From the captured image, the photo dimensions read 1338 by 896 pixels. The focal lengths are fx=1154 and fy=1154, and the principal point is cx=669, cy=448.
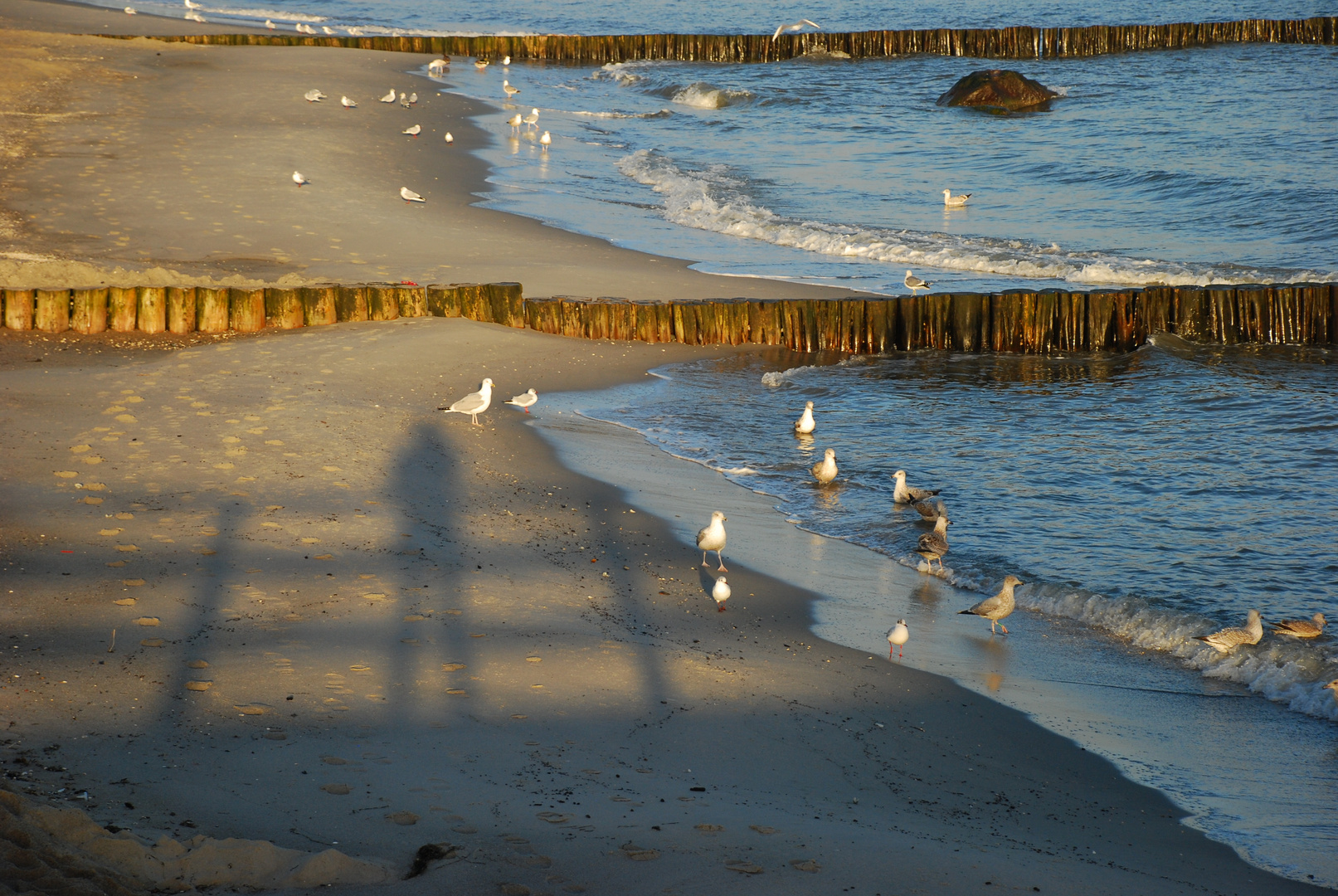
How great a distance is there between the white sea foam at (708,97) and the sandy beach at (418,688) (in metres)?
26.4

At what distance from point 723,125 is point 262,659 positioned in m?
28.6

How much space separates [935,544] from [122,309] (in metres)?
8.16

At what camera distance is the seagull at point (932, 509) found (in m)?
8.76

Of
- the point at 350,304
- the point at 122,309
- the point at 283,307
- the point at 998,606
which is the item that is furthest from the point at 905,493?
the point at 122,309

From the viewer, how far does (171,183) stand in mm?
Result: 17203

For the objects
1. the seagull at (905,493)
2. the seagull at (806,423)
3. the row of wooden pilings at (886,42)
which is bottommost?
→ the seagull at (905,493)

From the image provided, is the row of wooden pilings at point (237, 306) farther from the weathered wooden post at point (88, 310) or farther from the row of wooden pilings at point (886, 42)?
the row of wooden pilings at point (886, 42)

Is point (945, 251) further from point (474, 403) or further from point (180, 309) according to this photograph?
point (180, 309)

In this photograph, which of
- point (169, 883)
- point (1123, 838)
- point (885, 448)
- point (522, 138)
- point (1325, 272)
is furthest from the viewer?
point (522, 138)

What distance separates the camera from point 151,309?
11.4 metres

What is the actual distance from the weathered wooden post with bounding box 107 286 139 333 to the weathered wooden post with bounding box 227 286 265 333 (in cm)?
86

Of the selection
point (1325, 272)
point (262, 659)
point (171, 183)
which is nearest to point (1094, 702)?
point (262, 659)

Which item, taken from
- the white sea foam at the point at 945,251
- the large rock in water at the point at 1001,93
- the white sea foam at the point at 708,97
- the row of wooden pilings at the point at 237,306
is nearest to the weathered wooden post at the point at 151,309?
the row of wooden pilings at the point at 237,306

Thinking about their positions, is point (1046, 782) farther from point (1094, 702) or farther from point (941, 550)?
point (941, 550)
